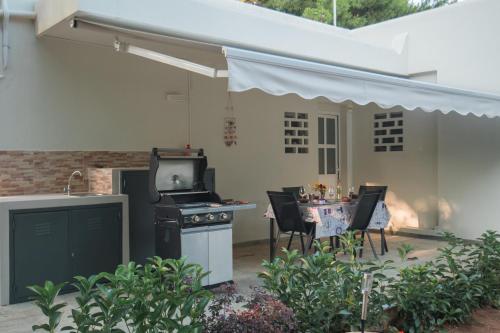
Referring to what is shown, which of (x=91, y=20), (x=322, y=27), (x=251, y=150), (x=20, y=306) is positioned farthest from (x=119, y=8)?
(x=322, y=27)

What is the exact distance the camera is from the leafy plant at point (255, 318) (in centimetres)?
358

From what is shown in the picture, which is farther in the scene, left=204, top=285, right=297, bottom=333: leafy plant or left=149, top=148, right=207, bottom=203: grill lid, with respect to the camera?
left=149, top=148, right=207, bottom=203: grill lid

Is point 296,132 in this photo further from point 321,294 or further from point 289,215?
point 321,294

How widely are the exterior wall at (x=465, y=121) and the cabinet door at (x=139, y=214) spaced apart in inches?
258

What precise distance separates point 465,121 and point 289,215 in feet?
16.0

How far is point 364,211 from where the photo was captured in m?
8.15

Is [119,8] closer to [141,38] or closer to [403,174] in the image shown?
[141,38]

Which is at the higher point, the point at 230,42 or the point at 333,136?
the point at 230,42

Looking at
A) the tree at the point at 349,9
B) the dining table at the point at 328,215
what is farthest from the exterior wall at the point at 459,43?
the tree at the point at 349,9

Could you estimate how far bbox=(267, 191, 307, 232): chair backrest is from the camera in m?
7.70

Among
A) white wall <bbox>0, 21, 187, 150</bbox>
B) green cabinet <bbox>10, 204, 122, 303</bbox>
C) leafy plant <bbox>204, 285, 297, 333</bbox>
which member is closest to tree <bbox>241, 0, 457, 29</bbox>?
white wall <bbox>0, 21, 187, 150</bbox>

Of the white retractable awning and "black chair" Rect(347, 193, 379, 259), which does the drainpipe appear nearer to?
the white retractable awning

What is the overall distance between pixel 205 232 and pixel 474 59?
694 cm

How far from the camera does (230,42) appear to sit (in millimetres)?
7996
